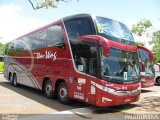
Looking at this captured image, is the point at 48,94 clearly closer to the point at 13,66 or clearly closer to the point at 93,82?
the point at 93,82

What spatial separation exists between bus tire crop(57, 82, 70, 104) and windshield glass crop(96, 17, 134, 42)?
3.10m

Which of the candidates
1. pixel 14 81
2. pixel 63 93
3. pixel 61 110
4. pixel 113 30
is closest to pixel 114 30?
pixel 113 30

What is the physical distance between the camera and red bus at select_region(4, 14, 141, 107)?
10.7m

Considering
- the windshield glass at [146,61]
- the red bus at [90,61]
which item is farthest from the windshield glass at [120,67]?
the windshield glass at [146,61]

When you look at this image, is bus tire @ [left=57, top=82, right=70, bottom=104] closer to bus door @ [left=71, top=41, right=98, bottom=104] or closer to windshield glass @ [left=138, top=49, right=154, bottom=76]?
bus door @ [left=71, top=41, right=98, bottom=104]

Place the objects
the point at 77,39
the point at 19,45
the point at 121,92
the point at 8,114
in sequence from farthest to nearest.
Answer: the point at 19,45, the point at 77,39, the point at 121,92, the point at 8,114

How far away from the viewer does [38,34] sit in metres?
16.1

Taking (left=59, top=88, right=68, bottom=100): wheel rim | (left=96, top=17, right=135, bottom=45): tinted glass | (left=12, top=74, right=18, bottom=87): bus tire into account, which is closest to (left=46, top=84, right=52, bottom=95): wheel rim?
(left=59, top=88, right=68, bottom=100): wheel rim

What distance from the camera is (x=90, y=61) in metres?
11.1

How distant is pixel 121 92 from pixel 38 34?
22.3 feet

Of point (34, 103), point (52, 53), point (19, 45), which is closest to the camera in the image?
point (34, 103)

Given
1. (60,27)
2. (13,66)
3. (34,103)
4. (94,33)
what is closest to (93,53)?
(94,33)

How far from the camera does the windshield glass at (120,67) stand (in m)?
10.7

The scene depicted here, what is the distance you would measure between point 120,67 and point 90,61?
1185mm
